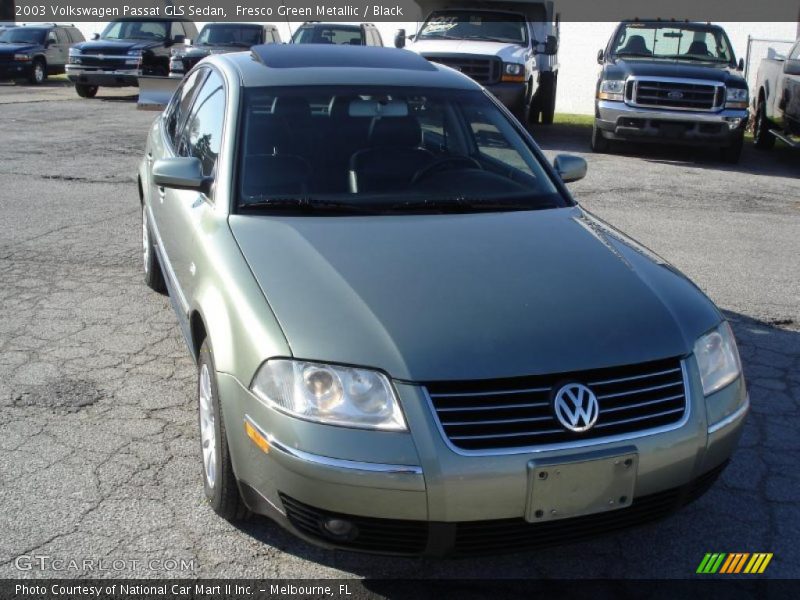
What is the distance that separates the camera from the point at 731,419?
121 inches

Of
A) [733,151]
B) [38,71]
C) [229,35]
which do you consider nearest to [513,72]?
[733,151]

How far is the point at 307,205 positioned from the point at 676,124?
31.8 feet

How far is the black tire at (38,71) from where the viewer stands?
2506cm

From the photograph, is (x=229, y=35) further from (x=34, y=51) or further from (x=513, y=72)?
(x=513, y=72)

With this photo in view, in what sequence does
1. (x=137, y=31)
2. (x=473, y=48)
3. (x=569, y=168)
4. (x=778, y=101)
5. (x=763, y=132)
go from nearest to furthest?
(x=569, y=168) < (x=778, y=101) < (x=473, y=48) < (x=763, y=132) < (x=137, y=31)

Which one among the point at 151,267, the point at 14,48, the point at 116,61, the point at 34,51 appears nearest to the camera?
the point at 151,267

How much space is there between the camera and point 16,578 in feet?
9.86

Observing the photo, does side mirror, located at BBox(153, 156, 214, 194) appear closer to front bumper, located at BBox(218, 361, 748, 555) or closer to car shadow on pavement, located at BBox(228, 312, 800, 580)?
front bumper, located at BBox(218, 361, 748, 555)

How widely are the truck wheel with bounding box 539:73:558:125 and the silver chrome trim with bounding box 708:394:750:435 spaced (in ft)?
43.6

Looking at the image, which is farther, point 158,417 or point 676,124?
point 676,124

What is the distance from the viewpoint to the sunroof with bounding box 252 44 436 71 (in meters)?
4.64

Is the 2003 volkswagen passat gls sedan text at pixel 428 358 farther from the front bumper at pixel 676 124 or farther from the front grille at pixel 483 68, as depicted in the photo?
the front grille at pixel 483 68

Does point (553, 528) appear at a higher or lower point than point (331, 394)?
lower

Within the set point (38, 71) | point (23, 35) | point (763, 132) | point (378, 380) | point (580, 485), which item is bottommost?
point (38, 71)
